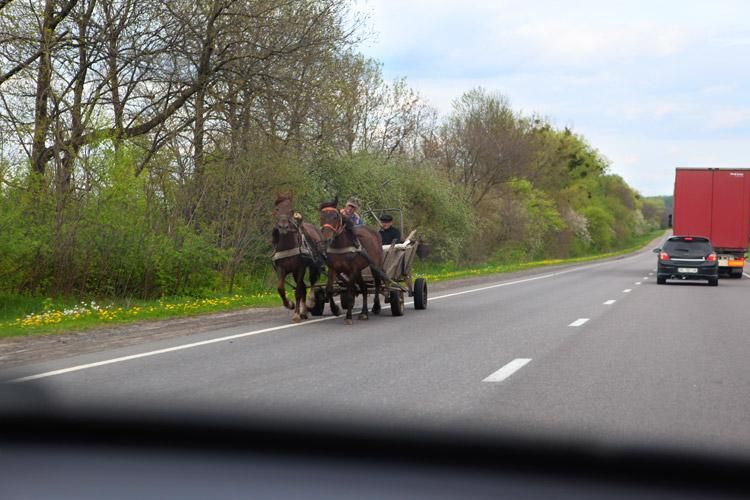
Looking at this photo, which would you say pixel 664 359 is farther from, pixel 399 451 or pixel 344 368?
pixel 399 451

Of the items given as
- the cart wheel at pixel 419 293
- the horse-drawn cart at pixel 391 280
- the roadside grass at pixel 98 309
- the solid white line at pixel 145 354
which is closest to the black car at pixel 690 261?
the roadside grass at pixel 98 309

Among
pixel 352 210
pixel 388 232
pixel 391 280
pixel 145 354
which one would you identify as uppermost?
pixel 352 210

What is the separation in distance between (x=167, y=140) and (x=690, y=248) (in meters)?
16.8

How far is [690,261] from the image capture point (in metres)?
29.4

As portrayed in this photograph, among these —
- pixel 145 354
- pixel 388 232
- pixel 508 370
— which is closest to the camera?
pixel 508 370

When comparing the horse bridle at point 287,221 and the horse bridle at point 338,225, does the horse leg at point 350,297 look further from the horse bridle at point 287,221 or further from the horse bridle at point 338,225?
the horse bridle at point 287,221

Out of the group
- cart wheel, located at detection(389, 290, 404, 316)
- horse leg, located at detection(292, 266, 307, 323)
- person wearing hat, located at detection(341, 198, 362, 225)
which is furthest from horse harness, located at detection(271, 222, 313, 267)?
cart wheel, located at detection(389, 290, 404, 316)

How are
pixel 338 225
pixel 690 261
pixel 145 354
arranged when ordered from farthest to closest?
pixel 690 261 → pixel 338 225 → pixel 145 354

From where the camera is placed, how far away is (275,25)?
22.9 metres

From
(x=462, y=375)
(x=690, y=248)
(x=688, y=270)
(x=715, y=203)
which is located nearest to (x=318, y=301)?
(x=462, y=375)

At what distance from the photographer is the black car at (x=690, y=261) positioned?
96.3 ft

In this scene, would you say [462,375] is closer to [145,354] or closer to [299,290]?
[145,354]

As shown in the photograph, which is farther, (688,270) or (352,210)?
(688,270)

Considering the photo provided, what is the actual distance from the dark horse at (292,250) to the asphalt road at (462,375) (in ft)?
1.89
